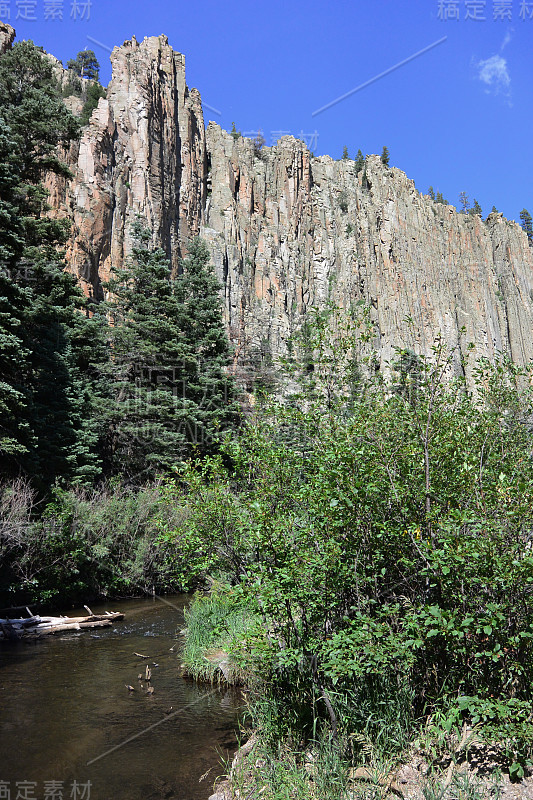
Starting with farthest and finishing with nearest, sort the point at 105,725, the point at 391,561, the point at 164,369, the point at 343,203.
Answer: the point at 343,203 < the point at 164,369 < the point at 105,725 < the point at 391,561

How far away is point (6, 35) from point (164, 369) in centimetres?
3997

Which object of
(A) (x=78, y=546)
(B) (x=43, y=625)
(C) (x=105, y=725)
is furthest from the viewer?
(A) (x=78, y=546)

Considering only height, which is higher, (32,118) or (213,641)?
(32,118)

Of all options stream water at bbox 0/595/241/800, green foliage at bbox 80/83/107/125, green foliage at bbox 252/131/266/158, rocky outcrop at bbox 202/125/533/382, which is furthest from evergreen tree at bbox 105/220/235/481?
green foliage at bbox 252/131/266/158

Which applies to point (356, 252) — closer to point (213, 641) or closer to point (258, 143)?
point (258, 143)

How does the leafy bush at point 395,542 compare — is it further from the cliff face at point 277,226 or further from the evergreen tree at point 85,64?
the evergreen tree at point 85,64

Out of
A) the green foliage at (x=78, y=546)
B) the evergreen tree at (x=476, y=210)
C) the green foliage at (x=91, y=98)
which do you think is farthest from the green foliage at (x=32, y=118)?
the evergreen tree at (x=476, y=210)

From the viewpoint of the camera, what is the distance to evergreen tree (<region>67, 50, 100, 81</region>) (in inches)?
3169

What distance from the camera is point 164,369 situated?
2708cm

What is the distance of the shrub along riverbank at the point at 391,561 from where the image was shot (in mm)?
4617

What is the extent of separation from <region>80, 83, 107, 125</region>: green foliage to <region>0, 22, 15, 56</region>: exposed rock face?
374 inches

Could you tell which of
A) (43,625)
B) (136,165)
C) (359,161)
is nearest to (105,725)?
(43,625)

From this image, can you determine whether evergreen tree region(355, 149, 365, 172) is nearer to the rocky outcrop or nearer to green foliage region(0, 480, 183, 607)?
the rocky outcrop

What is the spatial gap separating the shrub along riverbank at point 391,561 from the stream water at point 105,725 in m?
1.55
